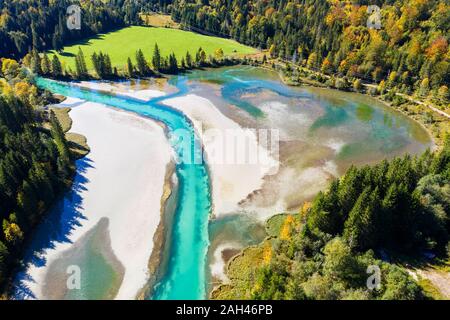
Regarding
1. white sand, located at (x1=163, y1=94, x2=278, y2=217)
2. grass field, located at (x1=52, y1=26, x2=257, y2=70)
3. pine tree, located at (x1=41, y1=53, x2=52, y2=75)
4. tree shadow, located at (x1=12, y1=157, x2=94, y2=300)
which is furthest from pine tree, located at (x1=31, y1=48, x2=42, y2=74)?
tree shadow, located at (x1=12, y1=157, x2=94, y2=300)

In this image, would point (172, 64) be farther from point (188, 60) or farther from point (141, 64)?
point (141, 64)

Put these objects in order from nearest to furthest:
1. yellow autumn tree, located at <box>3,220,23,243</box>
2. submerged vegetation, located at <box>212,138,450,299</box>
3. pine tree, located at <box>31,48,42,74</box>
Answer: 1. submerged vegetation, located at <box>212,138,450,299</box>
2. yellow autumn tree, located at <box>3,220,23,243</box>
3. pine tree, located at <box>31,48,42,74</box>

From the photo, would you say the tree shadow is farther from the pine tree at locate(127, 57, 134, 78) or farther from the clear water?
the pine tree at locate(127, 57, 134, 78)

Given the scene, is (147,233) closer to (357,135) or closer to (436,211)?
(436,211)

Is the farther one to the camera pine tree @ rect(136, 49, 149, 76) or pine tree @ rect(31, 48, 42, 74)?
pine tree @ rect(136, 49, 149, 76)

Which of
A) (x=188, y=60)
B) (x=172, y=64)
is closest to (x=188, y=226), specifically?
(x=172, y=64)

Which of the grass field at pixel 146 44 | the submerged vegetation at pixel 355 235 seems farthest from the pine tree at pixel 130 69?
the submerged vegetation at pixel 355 235

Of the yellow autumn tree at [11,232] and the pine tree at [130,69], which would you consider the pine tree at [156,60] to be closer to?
the pine tree at [130,69]

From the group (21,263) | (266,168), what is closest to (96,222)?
(21,263)
